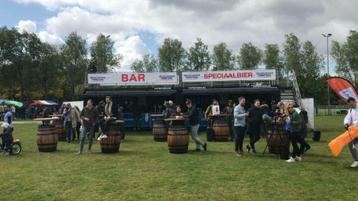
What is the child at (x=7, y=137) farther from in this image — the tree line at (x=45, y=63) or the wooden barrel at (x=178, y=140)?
the tree line at (x=45, y=63)

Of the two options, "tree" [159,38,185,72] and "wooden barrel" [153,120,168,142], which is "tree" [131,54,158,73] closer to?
"tree" [159,38,185,72]

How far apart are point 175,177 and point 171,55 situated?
69325mm

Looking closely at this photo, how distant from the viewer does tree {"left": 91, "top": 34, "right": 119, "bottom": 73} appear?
77.5 m

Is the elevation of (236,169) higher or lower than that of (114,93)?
lower

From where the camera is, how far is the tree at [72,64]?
252ft

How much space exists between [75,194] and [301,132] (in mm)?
6368

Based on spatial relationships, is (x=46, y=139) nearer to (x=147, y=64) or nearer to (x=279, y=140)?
(x=279, y=140)

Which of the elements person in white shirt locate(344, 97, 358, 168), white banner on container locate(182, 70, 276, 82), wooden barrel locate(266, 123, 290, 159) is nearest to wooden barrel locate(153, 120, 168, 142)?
wooden barrel locate(266, 123, 290, 159)

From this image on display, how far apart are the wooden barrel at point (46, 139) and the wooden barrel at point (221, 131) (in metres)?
6.25

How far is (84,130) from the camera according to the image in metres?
13.8

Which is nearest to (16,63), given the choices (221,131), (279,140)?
(221,131)

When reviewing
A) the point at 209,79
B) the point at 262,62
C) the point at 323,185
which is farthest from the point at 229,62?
the point at 323,185

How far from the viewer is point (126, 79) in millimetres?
27016

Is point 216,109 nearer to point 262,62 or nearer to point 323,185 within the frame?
point 323,185
